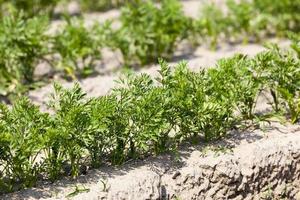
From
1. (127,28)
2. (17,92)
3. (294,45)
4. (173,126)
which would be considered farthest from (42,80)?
(294,45)

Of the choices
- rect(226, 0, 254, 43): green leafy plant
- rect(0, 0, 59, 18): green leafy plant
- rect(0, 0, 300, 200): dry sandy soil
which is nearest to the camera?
rect(0, 0, 300, 200): dry sandy soil

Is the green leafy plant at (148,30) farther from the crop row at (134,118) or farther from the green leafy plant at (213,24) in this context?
the crop row at (134,118)

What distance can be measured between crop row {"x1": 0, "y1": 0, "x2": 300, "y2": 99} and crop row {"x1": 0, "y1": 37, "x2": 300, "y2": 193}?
1544 millimetres

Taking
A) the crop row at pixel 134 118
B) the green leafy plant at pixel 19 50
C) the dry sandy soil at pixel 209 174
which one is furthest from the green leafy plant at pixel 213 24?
the dry sandy soil at pixel 209 174

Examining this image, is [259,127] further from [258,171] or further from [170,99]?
[170,99]

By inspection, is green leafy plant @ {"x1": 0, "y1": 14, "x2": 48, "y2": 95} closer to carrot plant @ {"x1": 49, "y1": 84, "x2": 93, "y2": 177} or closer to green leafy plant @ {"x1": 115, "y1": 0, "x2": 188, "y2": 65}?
green leafy plant @ {"x1": 115, "y1": 0, "x2": 188, "y2": 65}

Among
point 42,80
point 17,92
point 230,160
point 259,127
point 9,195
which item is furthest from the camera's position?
point 42,80

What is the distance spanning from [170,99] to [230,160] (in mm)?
662

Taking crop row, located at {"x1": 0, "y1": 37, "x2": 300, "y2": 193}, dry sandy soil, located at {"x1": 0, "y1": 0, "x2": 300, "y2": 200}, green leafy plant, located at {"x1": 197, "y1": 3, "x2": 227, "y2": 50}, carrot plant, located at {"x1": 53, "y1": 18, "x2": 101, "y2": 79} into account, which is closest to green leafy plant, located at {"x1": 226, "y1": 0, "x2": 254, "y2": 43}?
green leafy plant, located at {"x1": 197, "y1": 3, "x2": 227, "y2": 50}

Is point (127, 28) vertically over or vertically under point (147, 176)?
over

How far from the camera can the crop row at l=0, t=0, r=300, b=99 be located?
609 centimetres

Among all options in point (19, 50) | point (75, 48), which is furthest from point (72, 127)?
point (75, 48)

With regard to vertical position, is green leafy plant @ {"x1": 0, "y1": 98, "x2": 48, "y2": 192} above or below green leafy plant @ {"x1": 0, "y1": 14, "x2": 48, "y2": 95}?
below

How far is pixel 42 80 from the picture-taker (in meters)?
6.54
